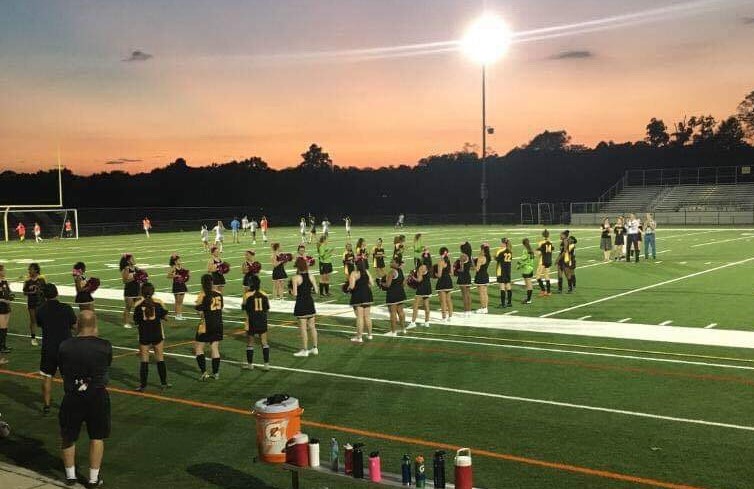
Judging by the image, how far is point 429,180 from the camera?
391ft

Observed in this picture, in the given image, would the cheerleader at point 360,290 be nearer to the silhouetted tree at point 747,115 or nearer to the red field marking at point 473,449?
the red field marking at point 473,449

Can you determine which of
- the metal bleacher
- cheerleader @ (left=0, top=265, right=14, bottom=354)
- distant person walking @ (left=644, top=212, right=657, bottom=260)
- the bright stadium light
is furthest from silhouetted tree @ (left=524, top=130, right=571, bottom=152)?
cheerleader @ (left=0, top=265, right=14, bottom=354)

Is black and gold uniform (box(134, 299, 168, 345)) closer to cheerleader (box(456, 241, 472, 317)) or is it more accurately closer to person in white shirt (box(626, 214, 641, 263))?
cheerleader (box(456, 241, 472, 317))

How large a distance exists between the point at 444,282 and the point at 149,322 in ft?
23.3

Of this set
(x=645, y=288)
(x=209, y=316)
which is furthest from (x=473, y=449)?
(x=645, y=288)

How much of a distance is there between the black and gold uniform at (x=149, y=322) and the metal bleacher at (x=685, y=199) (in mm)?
64760

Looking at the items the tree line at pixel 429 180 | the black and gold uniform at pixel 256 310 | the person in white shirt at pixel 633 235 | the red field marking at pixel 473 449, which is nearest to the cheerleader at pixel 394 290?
the black and gold uniform at pixel 256 310

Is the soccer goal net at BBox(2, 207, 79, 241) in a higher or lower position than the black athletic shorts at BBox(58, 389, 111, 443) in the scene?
higher

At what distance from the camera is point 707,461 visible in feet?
23.8

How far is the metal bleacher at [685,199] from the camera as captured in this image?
66938 millimetres

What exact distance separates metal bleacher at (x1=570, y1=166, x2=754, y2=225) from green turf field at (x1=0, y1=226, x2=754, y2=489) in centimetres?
5529

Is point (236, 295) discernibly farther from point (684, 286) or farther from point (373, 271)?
point (684, 286)

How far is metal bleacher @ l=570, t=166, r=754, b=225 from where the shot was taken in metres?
66.9

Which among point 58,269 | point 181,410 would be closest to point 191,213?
point 58,269
